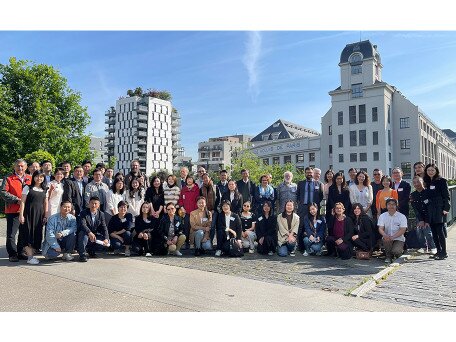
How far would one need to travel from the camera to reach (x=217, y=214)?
965cm

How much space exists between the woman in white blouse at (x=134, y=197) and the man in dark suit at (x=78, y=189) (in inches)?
39.8

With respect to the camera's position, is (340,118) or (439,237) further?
(340,118)

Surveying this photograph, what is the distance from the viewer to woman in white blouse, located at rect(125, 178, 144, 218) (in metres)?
9.62

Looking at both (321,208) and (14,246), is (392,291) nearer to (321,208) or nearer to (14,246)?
(321,208)

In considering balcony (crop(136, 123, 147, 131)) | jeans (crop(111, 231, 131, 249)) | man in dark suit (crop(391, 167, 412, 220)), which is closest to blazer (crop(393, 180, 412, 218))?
man in dark suit (crop(391, 167, 412, 220))

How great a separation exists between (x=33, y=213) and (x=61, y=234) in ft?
2.66

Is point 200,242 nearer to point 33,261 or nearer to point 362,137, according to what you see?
point 33,261

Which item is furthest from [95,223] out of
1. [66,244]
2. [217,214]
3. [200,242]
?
[217,214]

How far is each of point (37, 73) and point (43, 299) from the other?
32387 millimetres

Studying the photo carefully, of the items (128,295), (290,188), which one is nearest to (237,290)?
→ (128,295)

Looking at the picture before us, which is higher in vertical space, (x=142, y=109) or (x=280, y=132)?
(x=142, y=109)

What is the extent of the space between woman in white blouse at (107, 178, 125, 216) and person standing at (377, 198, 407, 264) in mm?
5933

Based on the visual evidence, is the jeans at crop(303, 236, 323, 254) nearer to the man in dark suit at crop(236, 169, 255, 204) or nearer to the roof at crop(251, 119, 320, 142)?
the man in dark suit at crop(236, 169, 255, 204)

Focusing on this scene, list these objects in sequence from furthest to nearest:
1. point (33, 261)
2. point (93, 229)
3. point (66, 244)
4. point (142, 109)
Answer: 1. point (142, 109)
2. point (93, 229)
3. point (66, 244)
4. point (33, 261)
